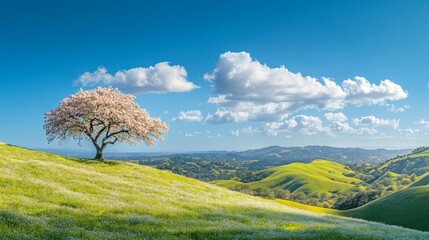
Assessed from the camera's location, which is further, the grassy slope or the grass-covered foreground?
the grassy slope

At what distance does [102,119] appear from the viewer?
56469 mm

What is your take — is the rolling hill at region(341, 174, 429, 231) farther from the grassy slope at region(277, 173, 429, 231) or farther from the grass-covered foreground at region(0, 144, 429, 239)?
the grass-covered foreground at region(0, 144, 429, 239)

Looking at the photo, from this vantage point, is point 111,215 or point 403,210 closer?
point 111,215

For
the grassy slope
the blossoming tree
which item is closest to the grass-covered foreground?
the blossoming tree

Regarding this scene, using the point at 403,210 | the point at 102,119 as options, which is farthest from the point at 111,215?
the point at 403,210

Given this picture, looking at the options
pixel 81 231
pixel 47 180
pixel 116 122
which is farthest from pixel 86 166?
pixel 81 231

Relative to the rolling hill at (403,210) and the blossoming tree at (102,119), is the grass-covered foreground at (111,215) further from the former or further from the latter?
the rolling hill at (403,210)

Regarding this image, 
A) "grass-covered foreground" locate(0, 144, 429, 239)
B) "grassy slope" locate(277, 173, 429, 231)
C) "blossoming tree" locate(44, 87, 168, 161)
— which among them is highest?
"blossoming tree" locate(44, 87, 168, 161)

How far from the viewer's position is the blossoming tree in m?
56.0

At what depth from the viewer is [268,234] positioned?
20.3 m

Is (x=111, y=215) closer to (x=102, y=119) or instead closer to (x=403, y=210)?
(x=102, y=119)

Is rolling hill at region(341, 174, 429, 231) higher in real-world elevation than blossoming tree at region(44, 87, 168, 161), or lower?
lower

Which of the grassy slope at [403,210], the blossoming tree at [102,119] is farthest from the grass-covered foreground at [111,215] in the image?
the grassy slope at [403,210]

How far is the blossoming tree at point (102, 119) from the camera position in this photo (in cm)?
5600
